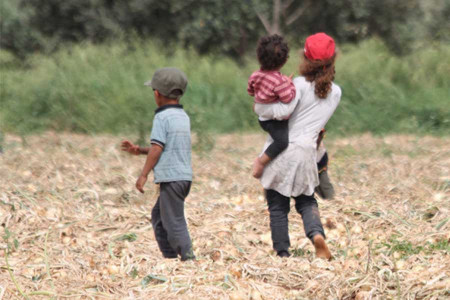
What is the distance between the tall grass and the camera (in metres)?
11.3

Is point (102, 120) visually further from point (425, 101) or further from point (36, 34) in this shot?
point (36, 34)

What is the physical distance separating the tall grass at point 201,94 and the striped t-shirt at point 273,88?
5.54 meters

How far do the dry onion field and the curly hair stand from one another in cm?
110

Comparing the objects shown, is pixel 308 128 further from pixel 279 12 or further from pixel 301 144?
pixel 279 12

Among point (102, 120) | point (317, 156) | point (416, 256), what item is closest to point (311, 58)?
point (317, 156)

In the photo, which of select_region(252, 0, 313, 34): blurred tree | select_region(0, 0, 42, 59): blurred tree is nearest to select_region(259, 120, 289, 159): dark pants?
select_region(252, 0, 313, 34): blurred tree

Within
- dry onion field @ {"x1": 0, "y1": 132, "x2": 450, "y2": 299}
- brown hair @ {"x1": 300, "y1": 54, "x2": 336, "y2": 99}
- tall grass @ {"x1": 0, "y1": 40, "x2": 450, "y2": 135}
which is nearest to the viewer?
dry onion field @ {"x1": 0, "y1": 132, "x2": 450, "y2": 299}

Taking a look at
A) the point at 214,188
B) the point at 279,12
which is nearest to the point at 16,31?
the point at 279,12

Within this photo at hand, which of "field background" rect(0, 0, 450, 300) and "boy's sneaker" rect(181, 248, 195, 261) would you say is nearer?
"field background" rect(0, 0, 450, 300)

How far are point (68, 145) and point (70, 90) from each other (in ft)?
9.96

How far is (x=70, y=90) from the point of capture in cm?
1178

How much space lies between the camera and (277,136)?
407 cm

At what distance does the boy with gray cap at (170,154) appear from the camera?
158 inches

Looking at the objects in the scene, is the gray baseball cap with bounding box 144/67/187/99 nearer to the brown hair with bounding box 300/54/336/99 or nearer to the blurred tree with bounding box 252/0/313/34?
the brown hair with bounding box 300/54/336/99
